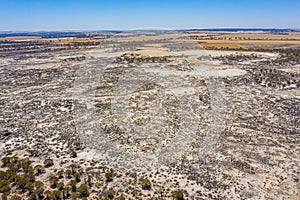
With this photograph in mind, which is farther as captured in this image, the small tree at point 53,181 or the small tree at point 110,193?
the small tree at point 53,181

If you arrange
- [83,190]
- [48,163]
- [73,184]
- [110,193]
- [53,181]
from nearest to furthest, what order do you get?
1. [110,193]
2. [83,190]
3. [73,184]
4. [53,181]
5. [48,163]

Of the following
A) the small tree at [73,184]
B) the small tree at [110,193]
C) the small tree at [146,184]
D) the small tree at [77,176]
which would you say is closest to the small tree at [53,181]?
the small tree at [73,184]

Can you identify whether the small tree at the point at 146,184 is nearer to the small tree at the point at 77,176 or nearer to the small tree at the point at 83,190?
the small tree at the point at 83,190

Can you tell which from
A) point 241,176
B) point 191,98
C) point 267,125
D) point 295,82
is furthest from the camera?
point 295,82

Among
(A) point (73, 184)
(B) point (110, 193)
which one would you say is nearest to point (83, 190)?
(A) point (73, 184)

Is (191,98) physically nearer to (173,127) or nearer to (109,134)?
(173,127)

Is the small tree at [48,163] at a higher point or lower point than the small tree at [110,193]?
higher

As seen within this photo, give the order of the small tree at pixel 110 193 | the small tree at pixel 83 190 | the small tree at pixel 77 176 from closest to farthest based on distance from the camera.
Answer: the small tree at pixel 110 193 → the small tree at pixel 83 190 → the small tree at pixel 77 176

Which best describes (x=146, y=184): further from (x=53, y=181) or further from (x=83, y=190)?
(x=53, y=181)

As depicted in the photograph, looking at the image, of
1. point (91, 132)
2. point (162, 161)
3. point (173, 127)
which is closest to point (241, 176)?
point (162, 161)

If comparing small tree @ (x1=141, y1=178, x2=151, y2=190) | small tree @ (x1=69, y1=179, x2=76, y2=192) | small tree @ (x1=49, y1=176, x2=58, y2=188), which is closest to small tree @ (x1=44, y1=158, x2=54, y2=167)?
small tree @ (x1=49, y1=176, x2=58, y2=188)

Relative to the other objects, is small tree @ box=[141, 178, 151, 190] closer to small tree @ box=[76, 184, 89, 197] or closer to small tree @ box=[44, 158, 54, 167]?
small tree @ box=[76, 184, 89, 197]
